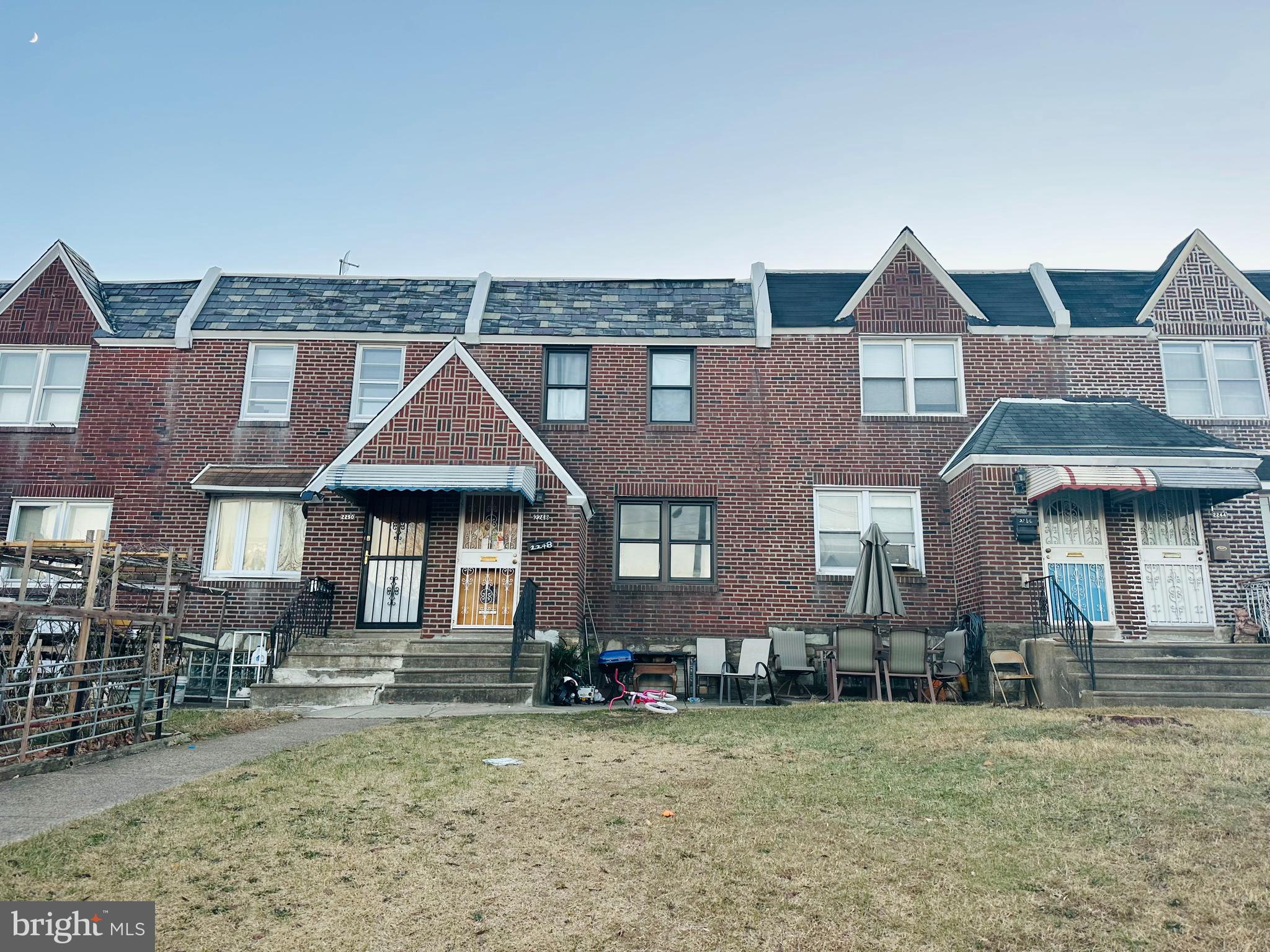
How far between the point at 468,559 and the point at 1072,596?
9.38 meters

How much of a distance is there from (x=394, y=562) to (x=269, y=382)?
14.9ft

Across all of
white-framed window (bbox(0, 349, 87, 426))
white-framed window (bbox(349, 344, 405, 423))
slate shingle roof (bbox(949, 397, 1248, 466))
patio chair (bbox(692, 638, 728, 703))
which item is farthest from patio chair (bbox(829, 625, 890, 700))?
white-framed window (bbox(0, 349, 87, 426))

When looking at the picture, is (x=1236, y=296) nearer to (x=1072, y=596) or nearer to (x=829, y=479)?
(x=1072, y=596)

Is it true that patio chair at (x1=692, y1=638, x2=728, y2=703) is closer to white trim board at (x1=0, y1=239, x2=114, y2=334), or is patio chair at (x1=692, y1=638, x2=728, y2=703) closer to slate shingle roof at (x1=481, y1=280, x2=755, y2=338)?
slate shingle roof at (x1=481, y1=280, x2=755, y2=338)

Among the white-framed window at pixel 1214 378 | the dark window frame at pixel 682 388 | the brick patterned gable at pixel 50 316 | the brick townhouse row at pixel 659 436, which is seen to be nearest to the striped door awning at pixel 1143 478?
the brick townhouse row at pixel 659 436

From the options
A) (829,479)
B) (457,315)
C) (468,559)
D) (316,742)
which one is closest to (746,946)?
(316,742)

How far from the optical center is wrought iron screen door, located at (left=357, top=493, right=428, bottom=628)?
15.4 meters

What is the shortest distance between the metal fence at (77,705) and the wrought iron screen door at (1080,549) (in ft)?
39.9

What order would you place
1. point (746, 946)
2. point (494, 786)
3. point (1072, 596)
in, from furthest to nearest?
point (1072, 596), point (494, 786), point (746, 946)

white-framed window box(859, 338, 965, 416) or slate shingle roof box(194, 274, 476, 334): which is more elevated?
slate shingle roof box(194, 274, 476, 334)

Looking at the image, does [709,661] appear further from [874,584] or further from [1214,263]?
[1214,263]

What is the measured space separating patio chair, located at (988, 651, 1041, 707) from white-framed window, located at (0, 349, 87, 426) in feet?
52.2

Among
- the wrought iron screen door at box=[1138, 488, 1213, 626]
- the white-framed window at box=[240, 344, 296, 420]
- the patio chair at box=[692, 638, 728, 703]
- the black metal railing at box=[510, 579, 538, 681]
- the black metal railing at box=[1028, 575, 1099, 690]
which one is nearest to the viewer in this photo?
the black metal railing at box=[510, 579, 538, 681]

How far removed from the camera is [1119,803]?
21.2 feet
